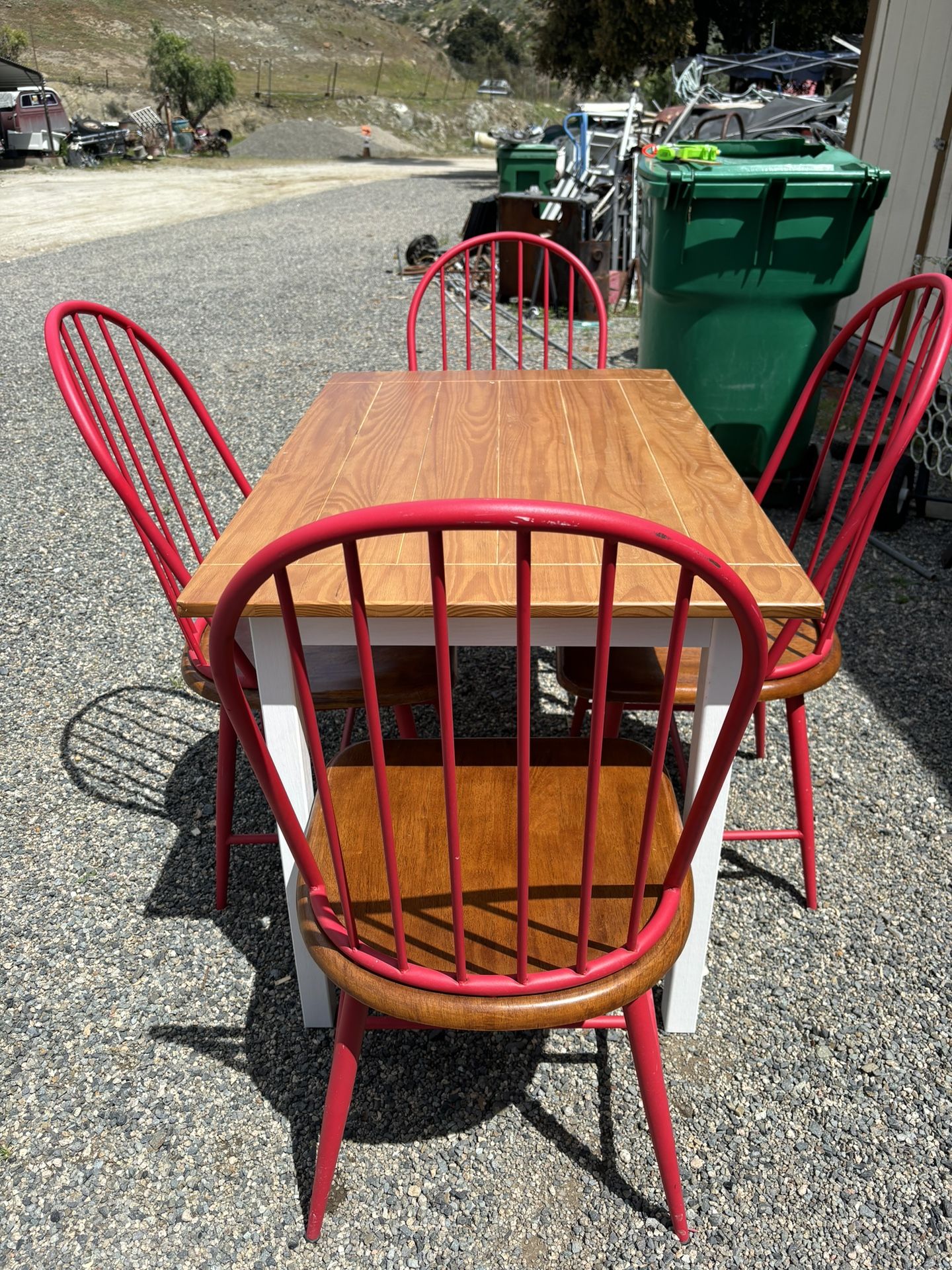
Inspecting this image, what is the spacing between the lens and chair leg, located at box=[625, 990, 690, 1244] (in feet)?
4.10

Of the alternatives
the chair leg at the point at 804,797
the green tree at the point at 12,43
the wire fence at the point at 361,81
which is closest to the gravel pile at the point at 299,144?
the wire fence at the point at 361,81

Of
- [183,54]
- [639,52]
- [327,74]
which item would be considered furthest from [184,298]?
[327,74]

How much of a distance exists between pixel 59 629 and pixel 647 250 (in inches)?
105

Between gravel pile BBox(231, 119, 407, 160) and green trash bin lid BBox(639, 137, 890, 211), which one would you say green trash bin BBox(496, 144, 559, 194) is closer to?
green trash bin lid BBox(639, 137, 890, 211)

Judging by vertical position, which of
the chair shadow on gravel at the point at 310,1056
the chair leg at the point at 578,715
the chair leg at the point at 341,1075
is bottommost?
the chair shadow on gravel at the point at 310,1056

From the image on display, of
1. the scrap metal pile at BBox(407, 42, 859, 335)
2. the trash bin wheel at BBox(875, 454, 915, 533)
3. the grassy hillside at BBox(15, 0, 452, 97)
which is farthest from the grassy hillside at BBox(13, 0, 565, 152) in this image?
the trash bin wheel at BBox(875, 454, 915, 533)

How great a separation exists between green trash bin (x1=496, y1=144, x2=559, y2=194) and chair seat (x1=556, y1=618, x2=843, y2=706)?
769cm

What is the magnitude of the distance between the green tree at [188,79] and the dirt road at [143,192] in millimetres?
10388

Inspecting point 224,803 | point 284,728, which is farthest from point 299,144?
point 284,728

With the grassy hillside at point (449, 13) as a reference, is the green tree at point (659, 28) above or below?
below

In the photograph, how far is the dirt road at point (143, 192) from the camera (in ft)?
35.7

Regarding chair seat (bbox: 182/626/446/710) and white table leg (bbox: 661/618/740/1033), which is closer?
white table leg (bbox: 661/618/740/1033)

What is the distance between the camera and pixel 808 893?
1865mm

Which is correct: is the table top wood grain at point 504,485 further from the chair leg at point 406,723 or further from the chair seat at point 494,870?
the chair leg at point 406,723
